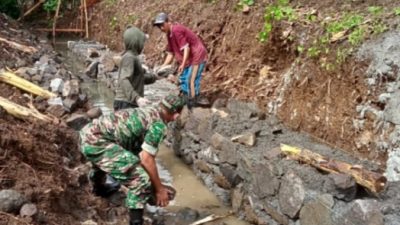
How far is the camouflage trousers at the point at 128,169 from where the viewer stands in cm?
483

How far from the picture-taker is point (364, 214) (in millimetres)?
4348

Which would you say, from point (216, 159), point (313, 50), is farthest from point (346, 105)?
point (216, 159)

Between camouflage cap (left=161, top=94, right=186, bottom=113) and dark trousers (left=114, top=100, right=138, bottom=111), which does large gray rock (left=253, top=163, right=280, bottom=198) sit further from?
dark trousers (left=114, top=100, right=138, bottom=111)

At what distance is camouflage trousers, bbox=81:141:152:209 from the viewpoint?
483cm

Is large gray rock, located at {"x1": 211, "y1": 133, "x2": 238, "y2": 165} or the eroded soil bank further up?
the eroded soil bank

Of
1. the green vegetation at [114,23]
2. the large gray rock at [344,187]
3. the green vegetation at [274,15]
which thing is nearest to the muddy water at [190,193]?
the large gray rock at [344,187]

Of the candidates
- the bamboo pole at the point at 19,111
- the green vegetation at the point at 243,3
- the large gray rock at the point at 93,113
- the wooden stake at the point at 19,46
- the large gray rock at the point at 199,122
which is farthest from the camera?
the wooden stake at the point at 19,46

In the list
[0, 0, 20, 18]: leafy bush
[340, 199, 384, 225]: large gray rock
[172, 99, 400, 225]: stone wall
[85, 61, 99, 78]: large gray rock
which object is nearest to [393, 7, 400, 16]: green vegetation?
[172, 99, 400, 225]: stone wall

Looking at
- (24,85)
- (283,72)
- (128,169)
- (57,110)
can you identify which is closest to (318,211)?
(128,169)

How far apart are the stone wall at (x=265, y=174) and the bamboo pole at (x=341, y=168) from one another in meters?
0.08

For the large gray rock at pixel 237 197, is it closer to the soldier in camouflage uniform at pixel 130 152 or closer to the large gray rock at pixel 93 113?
the soldier in camouflage uniform at pixel 130 152

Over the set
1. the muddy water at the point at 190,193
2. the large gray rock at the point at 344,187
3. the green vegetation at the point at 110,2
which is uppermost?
the green vegetation at the point at 110,2

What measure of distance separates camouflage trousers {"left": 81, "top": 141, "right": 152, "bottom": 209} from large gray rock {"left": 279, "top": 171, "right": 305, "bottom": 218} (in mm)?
1432

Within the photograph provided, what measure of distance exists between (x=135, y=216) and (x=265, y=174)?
155cm
